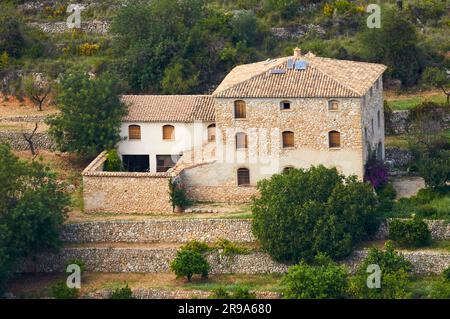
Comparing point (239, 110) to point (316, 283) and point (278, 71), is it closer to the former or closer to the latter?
point (278, 71)

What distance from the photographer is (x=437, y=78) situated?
295 feet

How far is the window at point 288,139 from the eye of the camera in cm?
7719

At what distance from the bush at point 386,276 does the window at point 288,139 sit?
8.01 metres

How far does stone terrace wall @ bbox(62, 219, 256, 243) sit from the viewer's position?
245 ft

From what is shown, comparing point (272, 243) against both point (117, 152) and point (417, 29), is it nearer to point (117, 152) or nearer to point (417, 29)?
point (117, 152)

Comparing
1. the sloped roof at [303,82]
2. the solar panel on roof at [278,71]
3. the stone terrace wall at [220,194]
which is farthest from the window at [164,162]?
the solar panel on roof at [278,71]

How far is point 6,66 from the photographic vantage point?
93250mm

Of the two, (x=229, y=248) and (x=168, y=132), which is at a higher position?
(x=168, y=132)

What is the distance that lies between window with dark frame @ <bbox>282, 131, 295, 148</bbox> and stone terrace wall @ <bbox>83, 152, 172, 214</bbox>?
5481 mm

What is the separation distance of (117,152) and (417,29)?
76.0 feet

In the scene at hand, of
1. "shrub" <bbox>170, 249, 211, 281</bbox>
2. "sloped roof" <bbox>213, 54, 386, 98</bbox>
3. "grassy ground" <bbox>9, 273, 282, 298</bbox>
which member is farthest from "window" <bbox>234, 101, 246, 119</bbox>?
"grassy ground" <bbox>9, 273, 282, 298</bbox>

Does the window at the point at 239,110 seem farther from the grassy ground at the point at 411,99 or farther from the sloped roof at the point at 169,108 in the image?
the grassy ground at the point at 411,99

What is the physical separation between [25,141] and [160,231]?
11837mm

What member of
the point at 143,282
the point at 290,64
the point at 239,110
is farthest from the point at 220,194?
the point at 143,282
